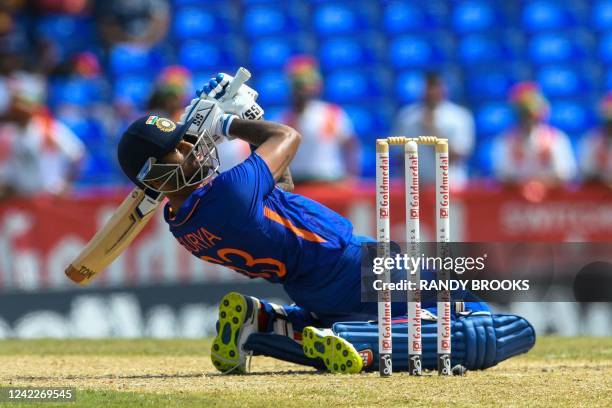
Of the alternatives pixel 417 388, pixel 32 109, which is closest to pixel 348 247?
pixel 417 388

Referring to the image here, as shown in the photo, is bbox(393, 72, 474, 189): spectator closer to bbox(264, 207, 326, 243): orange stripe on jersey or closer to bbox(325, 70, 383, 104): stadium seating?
bbox(325, 70, 383, 104): stadium seating

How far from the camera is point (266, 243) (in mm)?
5910

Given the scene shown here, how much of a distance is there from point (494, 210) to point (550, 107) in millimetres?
3222

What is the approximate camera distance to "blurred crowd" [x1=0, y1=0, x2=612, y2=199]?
36.6 feet

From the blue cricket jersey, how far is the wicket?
0.62 m

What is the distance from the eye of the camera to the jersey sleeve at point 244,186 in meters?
5.71

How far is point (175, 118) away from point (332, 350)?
5345mm

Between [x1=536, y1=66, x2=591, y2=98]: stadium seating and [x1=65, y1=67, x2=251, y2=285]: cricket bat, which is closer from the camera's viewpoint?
[x1=65, y1=67, x2=251, y2=285]: cricket bat

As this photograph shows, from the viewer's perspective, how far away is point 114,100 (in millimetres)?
14078

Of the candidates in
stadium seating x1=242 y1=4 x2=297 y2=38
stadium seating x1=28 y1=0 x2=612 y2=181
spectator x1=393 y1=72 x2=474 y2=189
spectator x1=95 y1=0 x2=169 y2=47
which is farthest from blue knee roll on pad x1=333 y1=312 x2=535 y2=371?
spectator x1=95 y1=0 x2=169 y2=47

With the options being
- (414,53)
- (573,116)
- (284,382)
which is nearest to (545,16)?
(573,116)

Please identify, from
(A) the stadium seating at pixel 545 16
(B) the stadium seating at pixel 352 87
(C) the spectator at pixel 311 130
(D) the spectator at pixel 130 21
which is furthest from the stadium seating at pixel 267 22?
(C) the spectator at pixel 311 130

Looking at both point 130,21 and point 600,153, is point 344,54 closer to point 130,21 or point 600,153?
point 130,21

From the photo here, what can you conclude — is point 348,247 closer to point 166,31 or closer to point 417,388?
point 417,388
